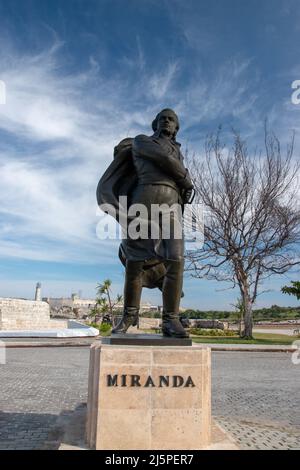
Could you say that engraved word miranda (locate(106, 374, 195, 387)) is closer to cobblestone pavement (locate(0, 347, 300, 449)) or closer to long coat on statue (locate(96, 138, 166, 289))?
cobblestone pavement (locate(0, 347, 300, 449))

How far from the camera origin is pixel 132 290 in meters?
4.06

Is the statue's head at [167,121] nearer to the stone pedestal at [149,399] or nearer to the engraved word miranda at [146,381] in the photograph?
the stone pedestal at [149,399]

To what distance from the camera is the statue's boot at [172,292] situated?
381cm

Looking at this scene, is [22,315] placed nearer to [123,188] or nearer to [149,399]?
[123,188]

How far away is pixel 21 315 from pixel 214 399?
22.1 metres

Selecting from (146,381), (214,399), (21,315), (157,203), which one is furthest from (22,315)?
(146,381)

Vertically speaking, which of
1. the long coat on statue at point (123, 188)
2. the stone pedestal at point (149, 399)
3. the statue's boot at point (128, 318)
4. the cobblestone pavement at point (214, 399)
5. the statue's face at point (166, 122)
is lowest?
the cobblestone pavement at point (214, 399)

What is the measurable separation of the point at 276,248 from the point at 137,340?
1934cm

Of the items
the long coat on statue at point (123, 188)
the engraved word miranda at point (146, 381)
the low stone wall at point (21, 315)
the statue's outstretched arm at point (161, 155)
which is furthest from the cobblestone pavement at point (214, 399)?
the low stone wall at point (21, 315)

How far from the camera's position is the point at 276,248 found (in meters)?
21.6

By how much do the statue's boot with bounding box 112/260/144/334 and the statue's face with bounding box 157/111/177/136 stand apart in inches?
55.0

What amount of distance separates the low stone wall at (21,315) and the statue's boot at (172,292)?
2433 cm

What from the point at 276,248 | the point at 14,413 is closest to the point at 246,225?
the point at 276,248

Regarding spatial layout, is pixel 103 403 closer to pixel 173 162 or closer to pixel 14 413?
pixel 173 162
